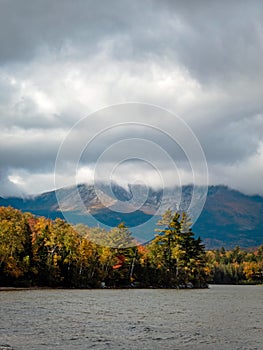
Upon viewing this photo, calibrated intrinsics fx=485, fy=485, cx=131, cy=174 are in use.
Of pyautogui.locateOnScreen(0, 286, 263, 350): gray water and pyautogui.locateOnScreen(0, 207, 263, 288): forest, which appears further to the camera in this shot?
pyautogui.locateOnScreen(0, 207, 263, 288): forest

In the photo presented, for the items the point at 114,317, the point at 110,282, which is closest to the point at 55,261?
the point at 110,282

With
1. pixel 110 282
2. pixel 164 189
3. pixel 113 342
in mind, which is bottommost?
pixel 113 342

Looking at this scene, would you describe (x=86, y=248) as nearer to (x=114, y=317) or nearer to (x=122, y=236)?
(x=122, y=236)

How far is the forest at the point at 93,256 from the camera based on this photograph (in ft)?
258

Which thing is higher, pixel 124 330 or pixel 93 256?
pixel 93 256

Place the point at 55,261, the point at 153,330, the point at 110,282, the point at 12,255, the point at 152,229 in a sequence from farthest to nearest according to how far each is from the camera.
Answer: the point at 110,282, the point at 55,261, the point at 12,255, the point at 152,229, the point at 153,330

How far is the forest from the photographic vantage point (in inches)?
3090

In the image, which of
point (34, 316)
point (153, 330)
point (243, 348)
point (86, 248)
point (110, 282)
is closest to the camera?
point (243, 348)

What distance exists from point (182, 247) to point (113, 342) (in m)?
88.3

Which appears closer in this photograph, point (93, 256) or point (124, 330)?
point (124, 330)

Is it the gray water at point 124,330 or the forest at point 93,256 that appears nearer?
the gray water at point 124,330

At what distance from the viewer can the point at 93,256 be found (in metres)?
96.7

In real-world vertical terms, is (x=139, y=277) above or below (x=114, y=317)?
above

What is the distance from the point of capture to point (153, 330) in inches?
1147
